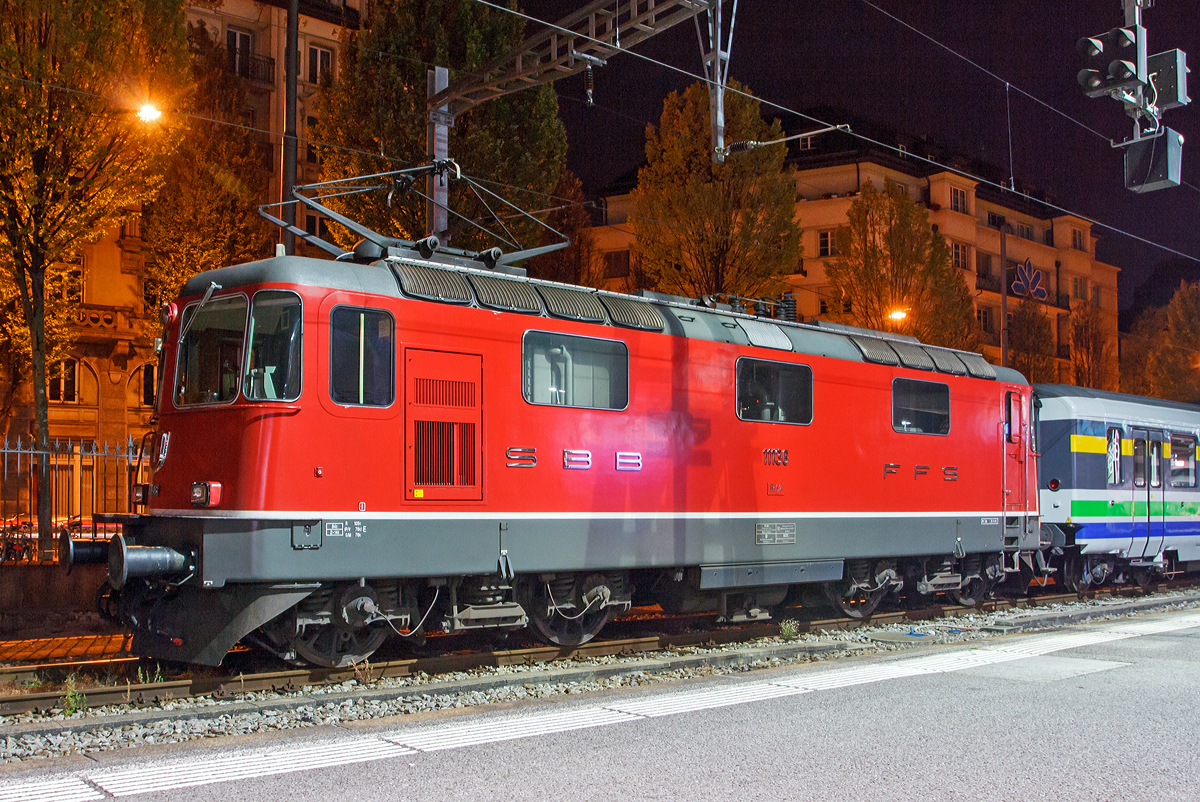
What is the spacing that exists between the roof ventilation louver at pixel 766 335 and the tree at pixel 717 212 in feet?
42.8

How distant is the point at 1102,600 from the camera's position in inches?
714

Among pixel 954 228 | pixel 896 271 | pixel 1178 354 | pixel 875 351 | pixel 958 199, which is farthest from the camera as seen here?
pixel 958 199

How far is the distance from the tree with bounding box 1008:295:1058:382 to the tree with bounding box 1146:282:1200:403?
937 centimetres

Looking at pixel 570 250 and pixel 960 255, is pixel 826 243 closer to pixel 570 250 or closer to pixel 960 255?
pixel 960 255

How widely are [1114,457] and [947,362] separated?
5731 mm

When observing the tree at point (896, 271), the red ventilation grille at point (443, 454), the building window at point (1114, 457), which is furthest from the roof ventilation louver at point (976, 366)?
the tree at point (896, 271)

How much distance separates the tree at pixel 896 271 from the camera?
111 feet

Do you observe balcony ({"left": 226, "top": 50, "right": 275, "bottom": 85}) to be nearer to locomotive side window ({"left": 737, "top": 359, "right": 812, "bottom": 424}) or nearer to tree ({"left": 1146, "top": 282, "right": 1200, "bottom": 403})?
locomotive side window ({"left": 737, "top": 359, "right": 812, "bottom": 424})

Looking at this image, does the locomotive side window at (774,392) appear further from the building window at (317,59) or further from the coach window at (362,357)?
the building window at (317,59)

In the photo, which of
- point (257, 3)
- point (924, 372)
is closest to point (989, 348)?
point (257, 3)

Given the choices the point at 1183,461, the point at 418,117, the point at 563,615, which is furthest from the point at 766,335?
the point at 1183,461

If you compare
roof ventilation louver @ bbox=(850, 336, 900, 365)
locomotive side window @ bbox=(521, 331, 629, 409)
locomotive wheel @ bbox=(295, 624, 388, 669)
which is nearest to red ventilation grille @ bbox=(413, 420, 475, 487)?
locomotive side window @ bbox=(521, 331, 629, 409)

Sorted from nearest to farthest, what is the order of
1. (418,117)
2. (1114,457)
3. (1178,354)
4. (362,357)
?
(362,357) < (1114,457) < (418,117) < (1178,354)

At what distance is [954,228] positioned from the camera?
5522 centimetres
